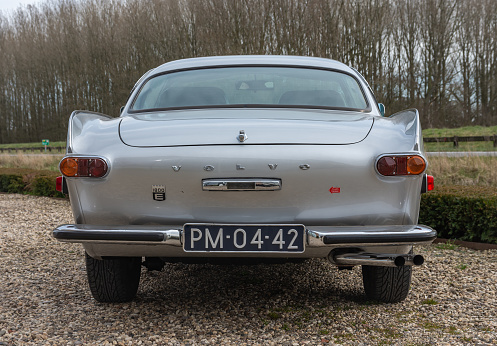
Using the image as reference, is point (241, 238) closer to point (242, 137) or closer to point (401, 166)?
point (242, 137)

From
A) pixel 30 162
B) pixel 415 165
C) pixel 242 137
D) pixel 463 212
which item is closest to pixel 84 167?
pixel 242 137

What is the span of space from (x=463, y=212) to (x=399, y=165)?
139 inches

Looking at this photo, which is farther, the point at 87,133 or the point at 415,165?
the point at 87,133

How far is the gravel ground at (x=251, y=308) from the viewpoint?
9.02 ft

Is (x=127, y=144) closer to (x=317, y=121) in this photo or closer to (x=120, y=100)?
(x=317, y=121)

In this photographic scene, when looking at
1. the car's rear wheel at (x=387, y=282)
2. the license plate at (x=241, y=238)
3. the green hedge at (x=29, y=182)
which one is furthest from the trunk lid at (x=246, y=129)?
the green hedge at (x=29, y=182)

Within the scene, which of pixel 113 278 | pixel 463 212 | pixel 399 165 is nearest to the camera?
pixel 399 165

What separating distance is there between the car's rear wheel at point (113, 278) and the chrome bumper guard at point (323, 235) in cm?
56

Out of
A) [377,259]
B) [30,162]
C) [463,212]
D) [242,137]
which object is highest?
[242,137]

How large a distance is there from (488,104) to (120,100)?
2379cm

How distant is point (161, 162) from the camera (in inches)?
97.0

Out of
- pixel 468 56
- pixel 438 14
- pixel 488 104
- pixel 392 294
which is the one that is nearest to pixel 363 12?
pixel 438 14

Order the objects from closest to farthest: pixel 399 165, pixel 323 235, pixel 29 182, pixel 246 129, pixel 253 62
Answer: pixel 323 235 < pixel 399 165 < pixel 246 129 < pixel 253 62 < pixel 29 182

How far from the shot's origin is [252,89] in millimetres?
3342
